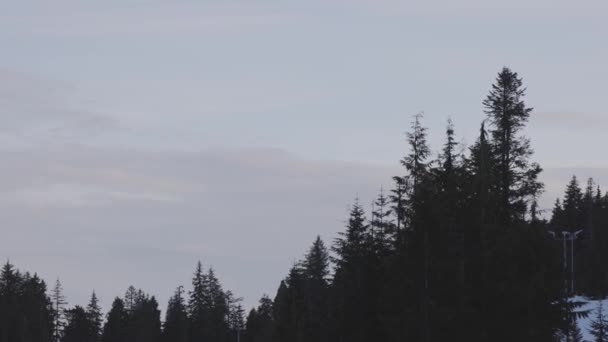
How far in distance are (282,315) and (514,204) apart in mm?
33046

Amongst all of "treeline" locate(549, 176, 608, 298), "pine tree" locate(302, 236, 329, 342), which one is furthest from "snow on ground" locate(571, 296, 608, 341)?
"pine tree" locate(302, 236, 329, 342)

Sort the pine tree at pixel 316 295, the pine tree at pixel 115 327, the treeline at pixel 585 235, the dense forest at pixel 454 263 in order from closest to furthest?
the dense forest at pixel 454 263 < the pine tree at pixel 316 295 < the treeline at pixel 585 235 < the pine tree at pixel 115 327

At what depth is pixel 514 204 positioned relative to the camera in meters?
66.4

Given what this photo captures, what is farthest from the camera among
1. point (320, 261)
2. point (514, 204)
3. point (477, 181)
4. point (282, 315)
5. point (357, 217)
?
point (320, 261)

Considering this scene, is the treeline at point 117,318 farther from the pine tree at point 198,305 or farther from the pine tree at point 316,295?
the pine tree at point 316,295

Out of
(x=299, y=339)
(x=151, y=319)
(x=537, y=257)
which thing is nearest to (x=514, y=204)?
(x=537, y=257)

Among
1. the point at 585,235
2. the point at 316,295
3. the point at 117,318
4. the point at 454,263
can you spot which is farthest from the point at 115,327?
the point at 454,263

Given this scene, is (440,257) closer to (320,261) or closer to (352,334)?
(352,334)

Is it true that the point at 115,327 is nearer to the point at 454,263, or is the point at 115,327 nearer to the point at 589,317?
the point at 589,317

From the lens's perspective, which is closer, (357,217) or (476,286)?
(476,286)

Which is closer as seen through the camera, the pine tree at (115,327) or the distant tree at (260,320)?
the distant tree at (260,320)

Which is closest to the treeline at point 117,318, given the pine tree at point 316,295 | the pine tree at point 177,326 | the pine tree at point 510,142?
the pine tree at point 177,326

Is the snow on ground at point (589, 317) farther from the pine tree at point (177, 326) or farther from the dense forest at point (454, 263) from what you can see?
the pine tree at point (177, 326)

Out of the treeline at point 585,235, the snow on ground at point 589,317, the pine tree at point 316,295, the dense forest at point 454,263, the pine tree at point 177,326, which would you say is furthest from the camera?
the pine tree at point 177,326
